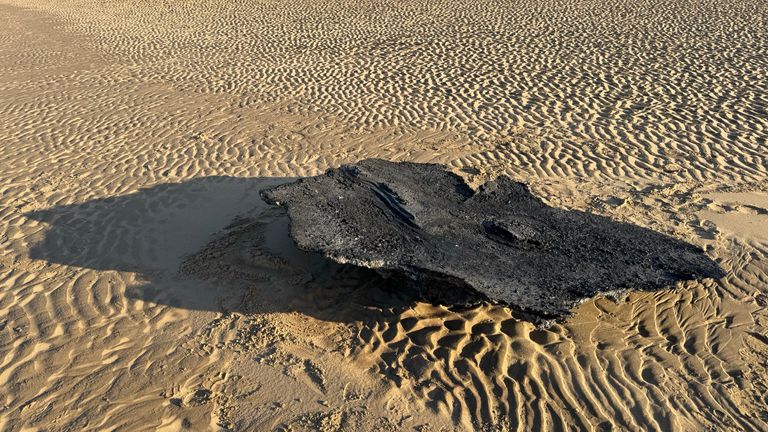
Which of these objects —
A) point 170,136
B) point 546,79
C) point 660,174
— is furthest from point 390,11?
point 660,174

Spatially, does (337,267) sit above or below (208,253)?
above

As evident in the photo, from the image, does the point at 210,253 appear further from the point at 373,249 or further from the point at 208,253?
the point at 373,249

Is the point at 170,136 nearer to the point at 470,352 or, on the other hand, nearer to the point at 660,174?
the point at 470,352

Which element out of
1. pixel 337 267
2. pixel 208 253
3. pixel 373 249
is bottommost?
pixel 208 253

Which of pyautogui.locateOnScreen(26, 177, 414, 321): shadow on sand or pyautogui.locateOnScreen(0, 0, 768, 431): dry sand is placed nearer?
pyautogui.locateOnScreen(0, 0, 768, 431): dry sand

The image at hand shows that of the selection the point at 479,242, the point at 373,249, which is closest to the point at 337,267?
the point at 373,249

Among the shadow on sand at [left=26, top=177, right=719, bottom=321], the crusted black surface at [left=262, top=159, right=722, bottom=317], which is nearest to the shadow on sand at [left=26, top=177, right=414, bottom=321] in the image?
the shadow on sand at [left=26, top=177, right=719, bottom=321]

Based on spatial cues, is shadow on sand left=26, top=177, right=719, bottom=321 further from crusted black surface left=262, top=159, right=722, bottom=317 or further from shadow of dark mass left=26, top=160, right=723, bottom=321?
crusted black surface left=262, top=159, right=722, bottom=317
